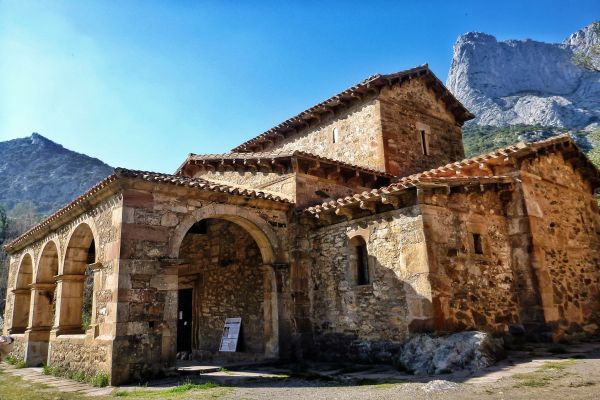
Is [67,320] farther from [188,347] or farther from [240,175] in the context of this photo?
[240,175]

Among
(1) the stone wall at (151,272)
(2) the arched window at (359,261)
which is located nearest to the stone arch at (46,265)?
(1) the stone wall at (151,272)

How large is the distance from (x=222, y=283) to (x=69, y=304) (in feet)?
12.9

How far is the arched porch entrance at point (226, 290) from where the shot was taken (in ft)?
35.1

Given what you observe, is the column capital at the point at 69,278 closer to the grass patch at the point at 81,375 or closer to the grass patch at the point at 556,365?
the grass patch at the point at 81,375

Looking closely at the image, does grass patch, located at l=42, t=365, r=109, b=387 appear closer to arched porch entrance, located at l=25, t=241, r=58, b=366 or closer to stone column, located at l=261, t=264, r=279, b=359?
arched porch entrance, located at l=25, t=241, r=58, b=366

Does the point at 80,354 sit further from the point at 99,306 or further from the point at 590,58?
the point at 590,58

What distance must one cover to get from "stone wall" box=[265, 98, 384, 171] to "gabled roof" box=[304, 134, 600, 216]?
3.64 metres

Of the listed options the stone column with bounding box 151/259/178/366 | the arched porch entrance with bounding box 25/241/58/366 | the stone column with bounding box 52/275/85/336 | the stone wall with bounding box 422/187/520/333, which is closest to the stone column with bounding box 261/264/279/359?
the stone column with bounding box 151/259/178/366

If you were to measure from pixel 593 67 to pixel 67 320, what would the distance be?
22.5 meters

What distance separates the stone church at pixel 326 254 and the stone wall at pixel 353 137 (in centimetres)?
6

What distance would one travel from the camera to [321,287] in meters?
10.4

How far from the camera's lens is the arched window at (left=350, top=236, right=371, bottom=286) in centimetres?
974

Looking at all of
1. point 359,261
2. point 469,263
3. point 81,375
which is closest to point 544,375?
point 469,263

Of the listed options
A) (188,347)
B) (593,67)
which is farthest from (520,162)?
(593,67)
